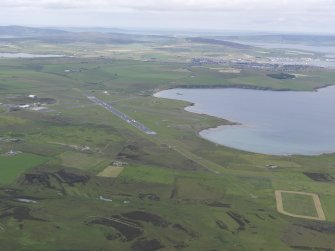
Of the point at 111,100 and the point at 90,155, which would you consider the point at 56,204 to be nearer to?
the point at 90,155

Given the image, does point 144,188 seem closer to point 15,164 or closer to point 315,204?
point 15,164

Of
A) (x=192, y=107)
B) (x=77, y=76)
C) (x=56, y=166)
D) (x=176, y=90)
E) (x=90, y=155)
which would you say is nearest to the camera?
(x=56, y=166)

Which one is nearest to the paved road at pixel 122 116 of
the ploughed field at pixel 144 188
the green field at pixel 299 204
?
the ploughed field at pixel 144 188

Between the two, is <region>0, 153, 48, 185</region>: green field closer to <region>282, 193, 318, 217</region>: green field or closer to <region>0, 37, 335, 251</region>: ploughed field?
<region>0, 37, 335, 251</region>: ploughed field

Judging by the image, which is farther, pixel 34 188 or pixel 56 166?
pixel 56 166

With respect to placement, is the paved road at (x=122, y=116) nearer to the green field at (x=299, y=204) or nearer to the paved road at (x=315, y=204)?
the paved road at (x=315, y=204)

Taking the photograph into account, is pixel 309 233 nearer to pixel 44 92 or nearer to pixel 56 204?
pixel 56 204

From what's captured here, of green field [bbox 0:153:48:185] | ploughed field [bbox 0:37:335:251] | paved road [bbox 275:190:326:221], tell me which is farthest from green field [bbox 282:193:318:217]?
green field [bbox 0:153:48:185]

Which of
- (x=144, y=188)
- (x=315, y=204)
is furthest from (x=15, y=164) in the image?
(x=315, y=204)

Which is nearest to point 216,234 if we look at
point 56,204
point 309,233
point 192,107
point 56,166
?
point 309,233

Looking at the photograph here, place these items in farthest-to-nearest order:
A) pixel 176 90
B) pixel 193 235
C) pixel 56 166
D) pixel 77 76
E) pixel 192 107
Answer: pixel 77 76 → pixel 176 90 → pixel 192 107 → pixel 56 166 → pixel 193 235
